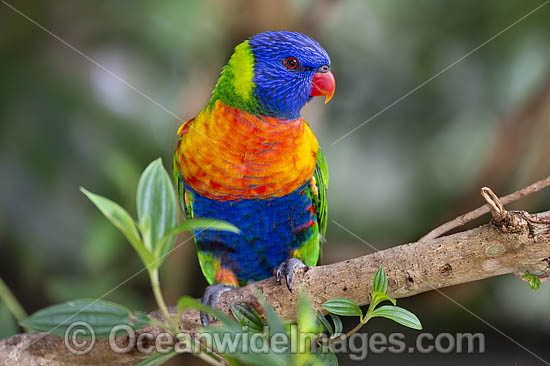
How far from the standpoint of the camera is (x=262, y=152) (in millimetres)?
1584

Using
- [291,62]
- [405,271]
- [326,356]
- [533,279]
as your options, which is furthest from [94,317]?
[291,62]

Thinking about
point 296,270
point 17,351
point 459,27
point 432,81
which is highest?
point 459,27

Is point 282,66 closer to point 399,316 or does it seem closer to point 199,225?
point 399,316

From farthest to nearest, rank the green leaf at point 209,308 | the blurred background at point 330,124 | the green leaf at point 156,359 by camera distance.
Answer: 1. the blurred background at point 330,124
2. the green leaf at point 156,359
3. the green leaf at point 209,308

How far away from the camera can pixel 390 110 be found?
2736 mm

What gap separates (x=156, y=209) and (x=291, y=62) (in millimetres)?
1101

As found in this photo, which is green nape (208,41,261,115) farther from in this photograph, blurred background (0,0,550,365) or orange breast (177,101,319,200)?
blurred background (0,0,550,365)

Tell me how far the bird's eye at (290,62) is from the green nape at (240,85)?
11 centimetres

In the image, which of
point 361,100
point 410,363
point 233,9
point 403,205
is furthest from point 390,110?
point 410,363

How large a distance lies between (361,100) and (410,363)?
1.37 metres

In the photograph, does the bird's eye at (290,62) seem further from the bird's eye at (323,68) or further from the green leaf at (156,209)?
the green leaf at (156,209)

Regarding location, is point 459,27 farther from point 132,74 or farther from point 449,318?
point 132,74

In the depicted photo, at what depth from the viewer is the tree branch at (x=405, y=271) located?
40.0 inches

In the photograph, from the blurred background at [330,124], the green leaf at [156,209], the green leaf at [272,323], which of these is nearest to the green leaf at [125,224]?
the green leaf at [156,209]
